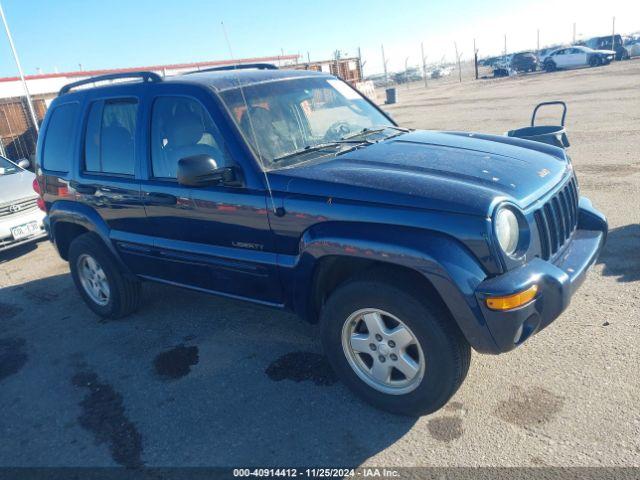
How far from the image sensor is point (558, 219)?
3.18 meters

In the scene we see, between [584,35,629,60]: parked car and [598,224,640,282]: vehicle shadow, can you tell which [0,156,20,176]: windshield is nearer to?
[598,224,640,282]: vehicle shadow

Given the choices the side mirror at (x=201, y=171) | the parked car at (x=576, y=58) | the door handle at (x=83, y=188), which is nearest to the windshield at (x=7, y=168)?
the door handle at (x=83, y=188)

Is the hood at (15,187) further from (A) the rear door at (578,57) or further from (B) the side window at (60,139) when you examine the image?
(A) the rear door at (578,57)

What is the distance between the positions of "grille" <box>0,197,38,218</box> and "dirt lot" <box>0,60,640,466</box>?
2.40m

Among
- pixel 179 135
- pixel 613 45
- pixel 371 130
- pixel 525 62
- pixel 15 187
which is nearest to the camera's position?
pixel 179 135

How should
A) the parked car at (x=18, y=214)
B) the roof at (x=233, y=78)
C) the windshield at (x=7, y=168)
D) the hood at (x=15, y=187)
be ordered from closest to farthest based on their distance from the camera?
the roof at (x=233, y=78) < the parked car at (x=18, y=214) < the hood at (x=15, y=187) < the windshield at (x=7, y=168)

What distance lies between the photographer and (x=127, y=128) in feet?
13.6

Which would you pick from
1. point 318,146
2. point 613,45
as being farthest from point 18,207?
point 613,45

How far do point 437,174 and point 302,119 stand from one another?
1241mm

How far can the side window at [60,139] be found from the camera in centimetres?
475

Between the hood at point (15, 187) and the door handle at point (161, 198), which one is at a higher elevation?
the door handle at point (161, 198)

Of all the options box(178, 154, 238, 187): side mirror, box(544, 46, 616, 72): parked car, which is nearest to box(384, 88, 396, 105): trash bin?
box(544, 46, 616, 72): parked car

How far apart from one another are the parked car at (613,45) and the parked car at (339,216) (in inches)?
1548

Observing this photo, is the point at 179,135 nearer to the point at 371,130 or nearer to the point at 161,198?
the point at 161,198
